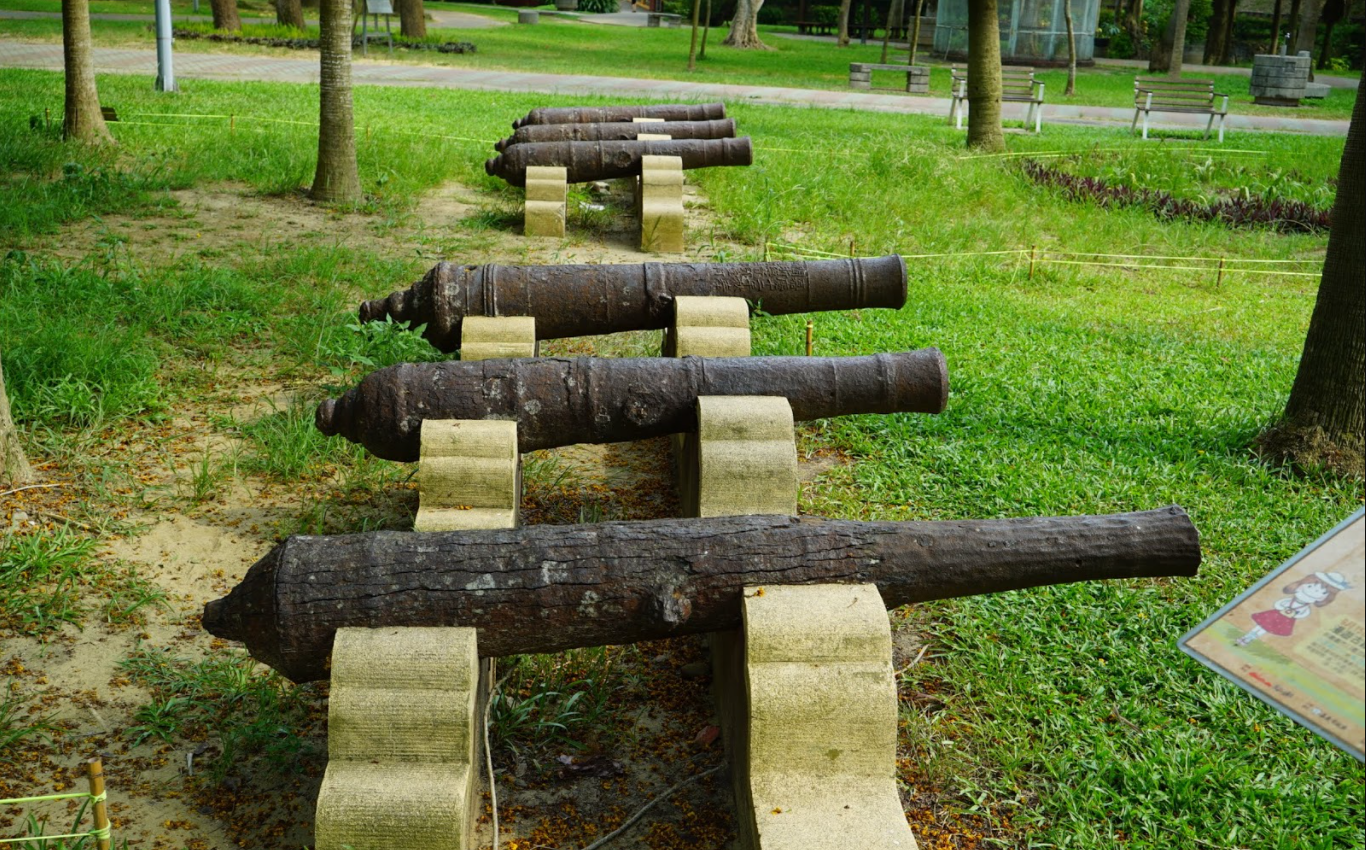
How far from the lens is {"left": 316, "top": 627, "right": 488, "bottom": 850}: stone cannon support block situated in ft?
10.4

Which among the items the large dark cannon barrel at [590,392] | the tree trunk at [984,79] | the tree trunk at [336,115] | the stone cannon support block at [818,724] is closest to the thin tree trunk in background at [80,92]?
the tree trunk at [336,115]

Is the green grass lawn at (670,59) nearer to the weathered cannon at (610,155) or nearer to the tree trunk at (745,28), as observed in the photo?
the tree trunk at (745,28)

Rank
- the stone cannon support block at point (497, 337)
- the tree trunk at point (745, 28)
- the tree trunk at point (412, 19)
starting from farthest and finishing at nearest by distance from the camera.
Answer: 1. the tree trunk at point (745, 28)
2. the tree trunk at point (412, 19)
3. the stone cannon support block at point (497, 337)

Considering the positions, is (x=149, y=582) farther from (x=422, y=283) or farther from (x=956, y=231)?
(x=956, y=231)

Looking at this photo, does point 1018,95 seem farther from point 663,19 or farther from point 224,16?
point 663,19

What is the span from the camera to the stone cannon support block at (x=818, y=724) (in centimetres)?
315

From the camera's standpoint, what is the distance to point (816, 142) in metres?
15.6

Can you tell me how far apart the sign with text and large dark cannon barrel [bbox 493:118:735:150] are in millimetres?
9879

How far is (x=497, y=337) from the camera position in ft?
19.6

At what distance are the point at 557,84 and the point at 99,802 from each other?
66.3 ft

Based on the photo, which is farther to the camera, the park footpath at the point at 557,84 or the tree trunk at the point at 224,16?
the tree trunk at the point at 224,16

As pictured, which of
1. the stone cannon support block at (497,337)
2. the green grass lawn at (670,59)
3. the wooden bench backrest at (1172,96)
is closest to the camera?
the stone cannon support block at (497,337)

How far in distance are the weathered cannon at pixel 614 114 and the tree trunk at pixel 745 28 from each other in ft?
69.7

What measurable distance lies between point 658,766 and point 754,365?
71.2 inches
